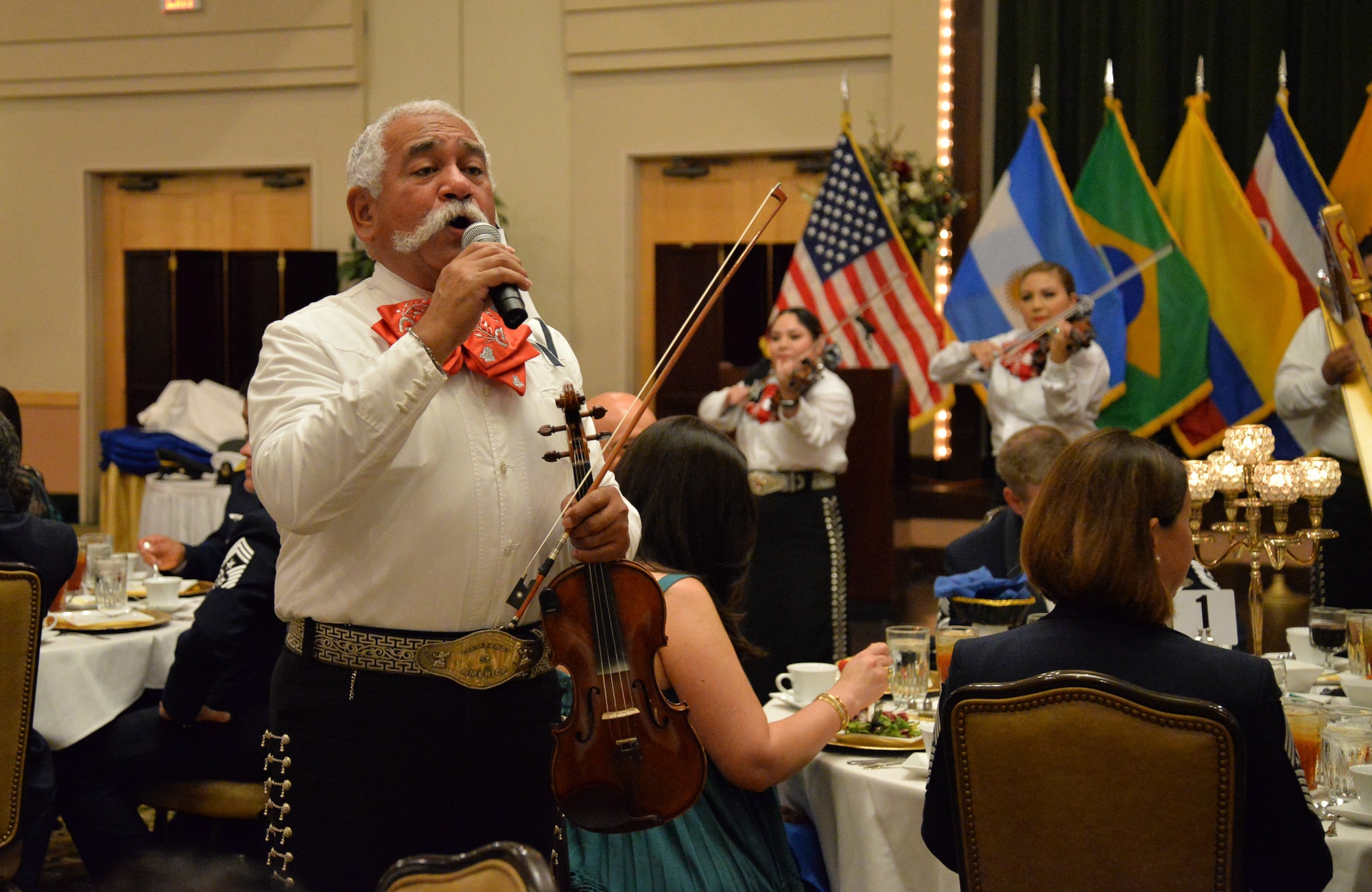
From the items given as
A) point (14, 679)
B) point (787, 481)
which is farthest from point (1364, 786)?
point (787, 481)

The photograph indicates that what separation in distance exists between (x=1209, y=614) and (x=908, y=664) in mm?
561

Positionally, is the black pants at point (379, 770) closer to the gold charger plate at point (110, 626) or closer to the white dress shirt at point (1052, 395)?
the gold charger plate at point (110, 626)

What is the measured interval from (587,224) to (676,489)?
19.5ft

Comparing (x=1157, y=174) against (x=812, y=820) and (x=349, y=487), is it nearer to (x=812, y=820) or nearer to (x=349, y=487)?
(x=812, y=820)

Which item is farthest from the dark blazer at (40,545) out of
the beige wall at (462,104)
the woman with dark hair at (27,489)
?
the beige wall at (462,104)

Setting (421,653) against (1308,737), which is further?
(1308,737)

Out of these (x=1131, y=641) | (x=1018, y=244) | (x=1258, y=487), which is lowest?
(x=1131, y=641)

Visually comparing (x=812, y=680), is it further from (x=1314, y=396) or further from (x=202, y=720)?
(x=1314, y=396)

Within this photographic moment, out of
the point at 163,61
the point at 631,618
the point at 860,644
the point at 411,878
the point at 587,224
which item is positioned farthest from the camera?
the point at 163,61

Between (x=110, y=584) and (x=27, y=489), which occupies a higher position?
(x=27, y=489)

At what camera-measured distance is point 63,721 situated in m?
3.03

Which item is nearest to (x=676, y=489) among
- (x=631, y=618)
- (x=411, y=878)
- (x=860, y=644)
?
(x=631, y=618)

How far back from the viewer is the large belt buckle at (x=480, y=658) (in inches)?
62.3

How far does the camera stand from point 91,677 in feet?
10.1
